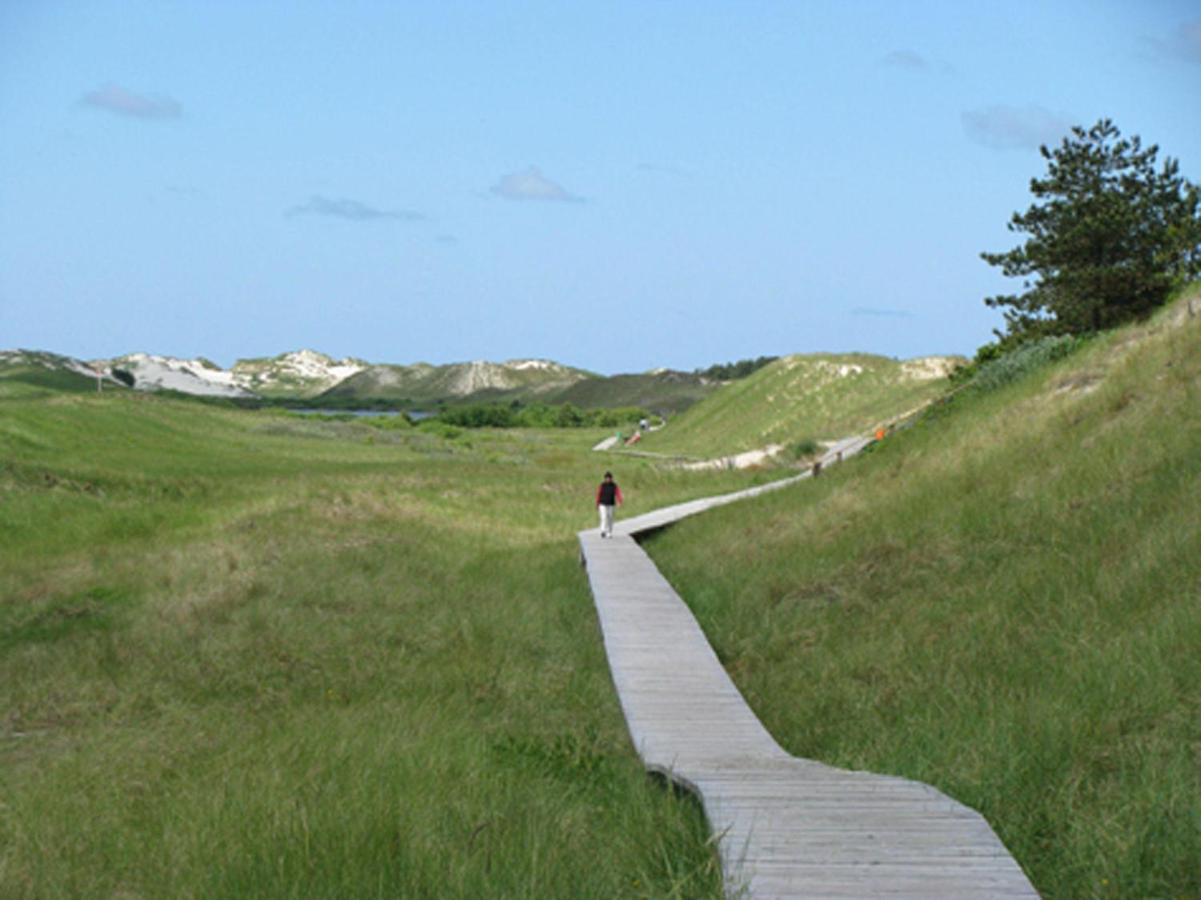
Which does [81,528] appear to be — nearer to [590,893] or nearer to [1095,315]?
[590,893]

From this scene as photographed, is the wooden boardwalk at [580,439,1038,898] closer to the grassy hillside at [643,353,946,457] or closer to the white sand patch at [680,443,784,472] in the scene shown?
the white sand patch at [680,443,784,472]

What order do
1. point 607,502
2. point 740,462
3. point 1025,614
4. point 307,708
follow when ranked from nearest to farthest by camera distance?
point 307,708
point 1025,614
point 607,502
point 740,462

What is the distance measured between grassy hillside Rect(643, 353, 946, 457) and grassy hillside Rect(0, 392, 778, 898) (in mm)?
41173

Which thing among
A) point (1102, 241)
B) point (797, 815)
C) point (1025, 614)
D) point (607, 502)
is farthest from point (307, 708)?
point (1102, 241)

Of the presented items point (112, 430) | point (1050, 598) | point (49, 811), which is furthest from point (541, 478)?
point (49, 811)

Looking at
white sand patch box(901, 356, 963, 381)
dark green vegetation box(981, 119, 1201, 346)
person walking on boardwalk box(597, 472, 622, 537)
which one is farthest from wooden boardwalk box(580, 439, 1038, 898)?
white sand patch box(901, 356, 963, 381)

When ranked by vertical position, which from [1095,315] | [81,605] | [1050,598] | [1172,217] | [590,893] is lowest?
[81,605]

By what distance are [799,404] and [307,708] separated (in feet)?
249

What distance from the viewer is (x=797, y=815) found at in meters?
7.54

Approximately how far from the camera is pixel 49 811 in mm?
8156

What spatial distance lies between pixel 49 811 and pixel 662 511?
26786 mm

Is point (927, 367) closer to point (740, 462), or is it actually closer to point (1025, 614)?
point (740, 462)

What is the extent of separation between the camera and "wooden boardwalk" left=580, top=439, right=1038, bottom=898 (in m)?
6.37

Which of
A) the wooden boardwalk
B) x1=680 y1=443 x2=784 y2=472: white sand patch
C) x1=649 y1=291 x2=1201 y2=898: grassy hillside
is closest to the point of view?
the wooden boardwalk
